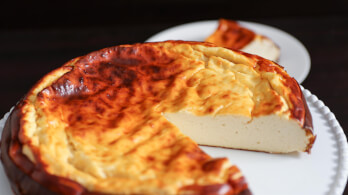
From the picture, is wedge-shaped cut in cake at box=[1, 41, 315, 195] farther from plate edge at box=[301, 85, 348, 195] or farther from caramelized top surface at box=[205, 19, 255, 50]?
caramelized top surface at box=[205, 19, 255, 50]

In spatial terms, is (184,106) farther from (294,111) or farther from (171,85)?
(294,111)

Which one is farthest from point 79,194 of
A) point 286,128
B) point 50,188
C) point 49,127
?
point 286,128

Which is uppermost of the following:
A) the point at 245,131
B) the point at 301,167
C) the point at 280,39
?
the point at 280,39

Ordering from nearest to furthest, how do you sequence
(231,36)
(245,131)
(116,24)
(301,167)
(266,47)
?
(301,167), (245,131), (266,47), (231,36), (116,24)

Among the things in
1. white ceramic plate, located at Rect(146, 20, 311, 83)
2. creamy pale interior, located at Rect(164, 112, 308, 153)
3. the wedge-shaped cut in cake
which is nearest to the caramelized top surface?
white ceramic plate, located at Rect(146, 20, 311, 83)

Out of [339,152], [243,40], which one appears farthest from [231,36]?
[339,152]

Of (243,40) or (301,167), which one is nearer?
(301,167)

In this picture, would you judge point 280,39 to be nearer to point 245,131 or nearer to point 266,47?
point 266,47
